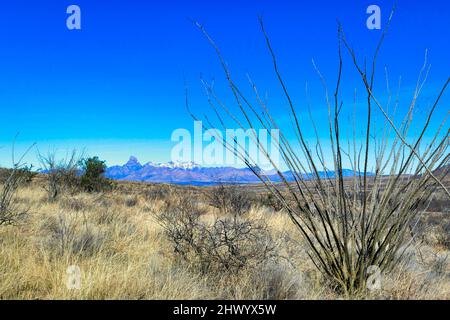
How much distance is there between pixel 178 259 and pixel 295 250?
1.68 meters

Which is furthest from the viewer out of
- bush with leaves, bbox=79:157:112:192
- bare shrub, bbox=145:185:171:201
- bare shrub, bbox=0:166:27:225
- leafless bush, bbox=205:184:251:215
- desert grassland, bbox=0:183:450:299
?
bush with leaves, bbox=79:157:112:192

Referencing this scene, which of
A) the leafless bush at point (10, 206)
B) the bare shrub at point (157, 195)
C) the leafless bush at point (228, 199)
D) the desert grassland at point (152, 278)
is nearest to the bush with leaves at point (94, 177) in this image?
the bare shrub at point (157, 195)

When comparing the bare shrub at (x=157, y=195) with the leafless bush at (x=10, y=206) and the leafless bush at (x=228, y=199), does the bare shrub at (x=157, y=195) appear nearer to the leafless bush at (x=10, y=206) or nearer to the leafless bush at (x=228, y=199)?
the leafless bush at (x=228, y=199)

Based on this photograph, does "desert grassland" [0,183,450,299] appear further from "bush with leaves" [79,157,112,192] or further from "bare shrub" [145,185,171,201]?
"bush with leaves" [79,157,112,192]

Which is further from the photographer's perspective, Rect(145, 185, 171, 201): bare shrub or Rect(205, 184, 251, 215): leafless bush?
Rect(145, 185, 171, 201): bare shrub

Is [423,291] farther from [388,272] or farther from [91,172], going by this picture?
[91,172]

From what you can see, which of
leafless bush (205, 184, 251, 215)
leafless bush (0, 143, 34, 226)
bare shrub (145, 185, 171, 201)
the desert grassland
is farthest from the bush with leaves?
the desert grassland

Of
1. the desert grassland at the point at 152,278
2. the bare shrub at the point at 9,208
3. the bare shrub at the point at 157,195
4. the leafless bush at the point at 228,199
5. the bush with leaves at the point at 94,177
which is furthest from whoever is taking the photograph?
the bush with leaves at the point at 94,177

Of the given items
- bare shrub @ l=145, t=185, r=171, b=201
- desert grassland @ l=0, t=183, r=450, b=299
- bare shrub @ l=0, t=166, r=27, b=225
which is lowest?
desert grassland @ l=0, t=183, r=450, b=299

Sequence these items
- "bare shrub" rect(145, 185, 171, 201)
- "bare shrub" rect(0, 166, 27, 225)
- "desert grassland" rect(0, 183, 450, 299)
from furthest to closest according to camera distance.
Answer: "bare shrub" rect(145, 185, 171, 201) < "bare shrub" rect(0, 166, 27, 225) < "desert grassland" rect(0, 183, 450, 299)

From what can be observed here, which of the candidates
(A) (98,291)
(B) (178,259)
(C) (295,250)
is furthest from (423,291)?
(A) (98,291)

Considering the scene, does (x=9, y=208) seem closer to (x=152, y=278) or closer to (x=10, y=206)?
(x=10, y=206)

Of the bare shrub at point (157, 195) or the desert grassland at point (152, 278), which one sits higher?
the bare shrub at point (157, 195)

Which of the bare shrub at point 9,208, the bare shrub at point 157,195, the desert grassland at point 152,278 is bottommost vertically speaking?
the desert grassland at point 152,278
